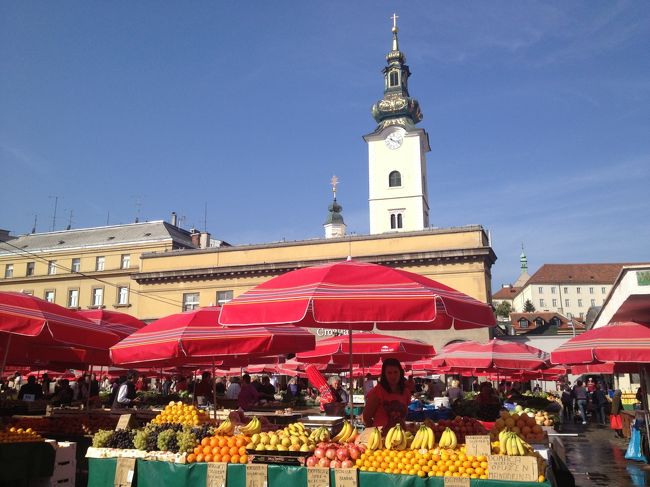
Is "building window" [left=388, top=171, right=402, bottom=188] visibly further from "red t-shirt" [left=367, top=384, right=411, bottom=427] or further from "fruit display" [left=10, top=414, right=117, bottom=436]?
"red t-shirt" [left=367, top=384, right=411, bottom=427]

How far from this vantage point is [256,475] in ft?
20.5

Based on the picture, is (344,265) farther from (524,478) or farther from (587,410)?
(587,410)

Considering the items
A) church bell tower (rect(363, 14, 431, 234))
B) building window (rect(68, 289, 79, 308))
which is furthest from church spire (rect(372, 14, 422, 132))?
building window (rect(68, 289, 79, 308))

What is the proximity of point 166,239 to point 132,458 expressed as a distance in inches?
1755

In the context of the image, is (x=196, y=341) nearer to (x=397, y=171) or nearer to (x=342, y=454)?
(x=342, y=454)

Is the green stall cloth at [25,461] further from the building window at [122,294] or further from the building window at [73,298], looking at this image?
the building window at [73,298]

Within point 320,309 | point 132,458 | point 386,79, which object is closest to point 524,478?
point 320,309

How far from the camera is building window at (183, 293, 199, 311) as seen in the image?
43438 millimetres

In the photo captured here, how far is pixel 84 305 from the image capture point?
4931cm

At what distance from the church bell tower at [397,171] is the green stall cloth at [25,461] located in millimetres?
50392

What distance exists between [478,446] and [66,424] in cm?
762

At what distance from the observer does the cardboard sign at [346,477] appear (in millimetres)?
5832

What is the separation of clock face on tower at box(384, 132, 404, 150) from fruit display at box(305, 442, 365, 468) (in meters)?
54.5

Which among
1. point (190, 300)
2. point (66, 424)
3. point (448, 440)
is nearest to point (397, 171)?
point (190, 300)
